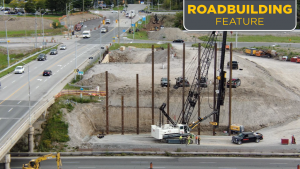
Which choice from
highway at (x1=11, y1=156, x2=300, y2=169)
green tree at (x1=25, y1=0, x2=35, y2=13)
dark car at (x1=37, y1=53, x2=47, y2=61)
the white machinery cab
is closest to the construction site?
the white machinery cab

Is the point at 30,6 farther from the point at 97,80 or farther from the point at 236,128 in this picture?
the point at 236,128

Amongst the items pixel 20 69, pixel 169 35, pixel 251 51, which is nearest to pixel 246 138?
pixel 20 69

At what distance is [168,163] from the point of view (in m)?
42.9

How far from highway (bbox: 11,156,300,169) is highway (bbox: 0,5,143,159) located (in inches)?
255

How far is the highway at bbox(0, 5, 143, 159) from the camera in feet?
162

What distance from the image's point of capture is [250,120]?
200 ft

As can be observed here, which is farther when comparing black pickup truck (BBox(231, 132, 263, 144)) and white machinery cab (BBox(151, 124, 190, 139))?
black pickup truck (BBox(231, 132, 263, 144))

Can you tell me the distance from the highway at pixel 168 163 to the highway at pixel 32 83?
6.47 meters

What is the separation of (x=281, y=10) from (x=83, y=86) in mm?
42851

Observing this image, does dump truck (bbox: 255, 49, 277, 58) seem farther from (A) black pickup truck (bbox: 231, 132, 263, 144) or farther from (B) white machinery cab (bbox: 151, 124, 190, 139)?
(B) white machinery cab (bbox: 151, 124, 190, 139)

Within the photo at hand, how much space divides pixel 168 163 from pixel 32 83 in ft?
109

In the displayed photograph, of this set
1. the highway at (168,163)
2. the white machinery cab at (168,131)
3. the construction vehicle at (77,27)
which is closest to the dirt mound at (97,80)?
the white machinery cab at (168,131)

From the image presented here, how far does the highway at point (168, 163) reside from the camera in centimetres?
4194

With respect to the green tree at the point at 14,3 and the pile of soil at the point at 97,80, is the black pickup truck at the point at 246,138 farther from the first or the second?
the green tree at the point at 14,3
